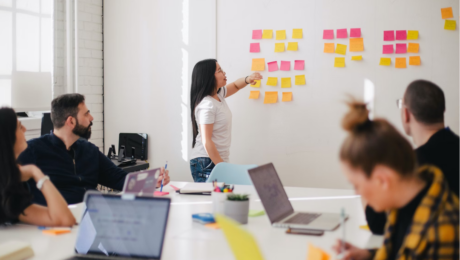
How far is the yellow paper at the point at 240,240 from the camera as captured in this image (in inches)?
40.1

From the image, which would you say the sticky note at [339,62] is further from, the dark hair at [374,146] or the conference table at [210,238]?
the dark hair at [374,146]

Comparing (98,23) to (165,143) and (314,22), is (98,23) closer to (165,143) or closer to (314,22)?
(165,143)

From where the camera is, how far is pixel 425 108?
186cm

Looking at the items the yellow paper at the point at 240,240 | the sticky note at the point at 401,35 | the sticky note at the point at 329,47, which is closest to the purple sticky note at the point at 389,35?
the sticky note at the point at 401,35

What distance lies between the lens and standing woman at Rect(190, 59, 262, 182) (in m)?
3.30


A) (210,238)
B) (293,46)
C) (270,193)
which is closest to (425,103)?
(270,193)

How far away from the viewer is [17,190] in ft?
5.73

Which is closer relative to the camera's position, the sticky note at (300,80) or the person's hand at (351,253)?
the person's hand at (351,253)

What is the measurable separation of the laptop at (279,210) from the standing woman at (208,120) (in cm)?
136

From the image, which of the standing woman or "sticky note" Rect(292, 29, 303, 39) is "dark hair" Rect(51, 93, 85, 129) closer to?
the standing woman

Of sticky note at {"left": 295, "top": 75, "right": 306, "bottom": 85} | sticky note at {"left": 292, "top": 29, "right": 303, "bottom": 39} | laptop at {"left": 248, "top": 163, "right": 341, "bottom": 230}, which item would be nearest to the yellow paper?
laptop at {"left": 248, "top": 163, "right": 341, "bottom": 230}

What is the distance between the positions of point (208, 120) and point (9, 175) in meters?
1.73

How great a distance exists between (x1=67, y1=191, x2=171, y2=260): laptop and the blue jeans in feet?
6.37

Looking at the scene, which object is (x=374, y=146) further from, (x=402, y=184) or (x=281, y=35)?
(x=281, y=35)
